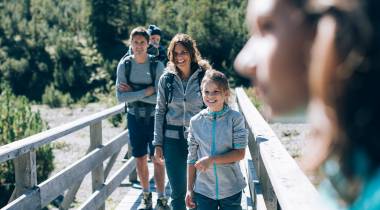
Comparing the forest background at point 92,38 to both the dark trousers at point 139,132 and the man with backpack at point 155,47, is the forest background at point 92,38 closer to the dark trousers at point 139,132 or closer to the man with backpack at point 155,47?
the man with backpack at point 155,47

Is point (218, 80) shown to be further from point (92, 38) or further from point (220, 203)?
point (92, 38)

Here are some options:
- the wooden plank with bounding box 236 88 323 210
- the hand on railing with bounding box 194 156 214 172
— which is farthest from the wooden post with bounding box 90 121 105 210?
the wooden plank with bounding box 236 88 323 210

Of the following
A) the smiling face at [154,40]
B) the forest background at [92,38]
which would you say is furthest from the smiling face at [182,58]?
the forest background at [92,38]

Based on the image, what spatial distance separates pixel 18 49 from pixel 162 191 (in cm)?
2665

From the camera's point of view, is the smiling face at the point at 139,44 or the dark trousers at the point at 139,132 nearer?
the smiling face at the point at 139,44

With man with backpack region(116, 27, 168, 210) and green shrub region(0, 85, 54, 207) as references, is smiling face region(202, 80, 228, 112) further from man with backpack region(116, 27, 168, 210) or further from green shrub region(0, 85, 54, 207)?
green shrub region(0, 85, 54, 207)

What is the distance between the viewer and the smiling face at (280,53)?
28.2 inches

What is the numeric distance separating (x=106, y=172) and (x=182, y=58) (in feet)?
8.82

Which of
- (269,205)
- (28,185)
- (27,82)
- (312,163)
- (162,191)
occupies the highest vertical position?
(312,163)

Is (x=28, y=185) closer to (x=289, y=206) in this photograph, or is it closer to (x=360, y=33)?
(x=289, y=206)

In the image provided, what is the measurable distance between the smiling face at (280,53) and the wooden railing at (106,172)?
0.68 ft

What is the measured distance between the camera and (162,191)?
5191mm

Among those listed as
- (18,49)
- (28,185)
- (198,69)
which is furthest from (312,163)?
(18,49)

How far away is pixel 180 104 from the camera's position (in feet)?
14.1
